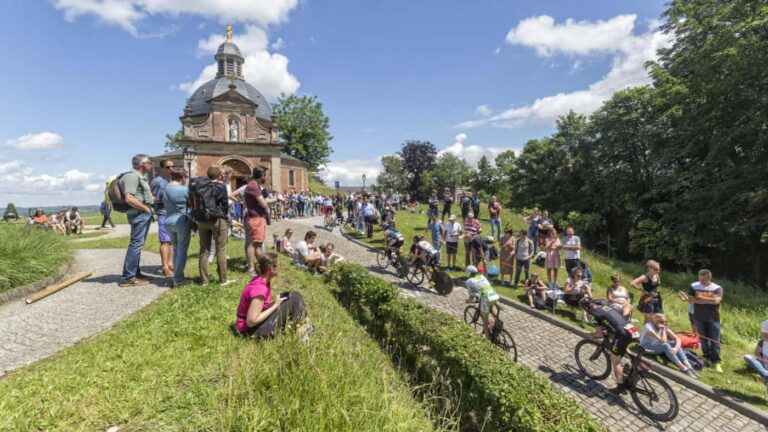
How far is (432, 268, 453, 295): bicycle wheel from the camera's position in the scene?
9910 mm

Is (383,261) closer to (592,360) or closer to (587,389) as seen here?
(592,360)

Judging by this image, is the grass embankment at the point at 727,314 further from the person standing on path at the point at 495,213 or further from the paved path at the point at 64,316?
the paved path at the point at 64,316

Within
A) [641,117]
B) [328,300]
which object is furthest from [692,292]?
[641,117]

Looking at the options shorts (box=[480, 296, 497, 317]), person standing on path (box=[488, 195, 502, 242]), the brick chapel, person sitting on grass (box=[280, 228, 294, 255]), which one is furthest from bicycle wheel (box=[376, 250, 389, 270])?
the brick chapel

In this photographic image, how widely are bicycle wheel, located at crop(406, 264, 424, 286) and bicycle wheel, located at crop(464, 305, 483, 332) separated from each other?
95.6 inches

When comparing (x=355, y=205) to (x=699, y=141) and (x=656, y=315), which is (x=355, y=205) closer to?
(x=656, y=315)

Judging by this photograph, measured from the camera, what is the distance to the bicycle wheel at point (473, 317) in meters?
7.65

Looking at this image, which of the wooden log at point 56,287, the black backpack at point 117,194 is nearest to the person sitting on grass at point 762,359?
the black backpack at point 117,194

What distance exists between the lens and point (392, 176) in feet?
231

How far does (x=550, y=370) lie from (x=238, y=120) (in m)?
33.6

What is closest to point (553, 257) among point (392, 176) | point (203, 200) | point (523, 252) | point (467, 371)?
point (523, 252)

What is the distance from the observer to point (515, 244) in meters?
11.1

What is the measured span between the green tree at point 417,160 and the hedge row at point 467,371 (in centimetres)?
5732

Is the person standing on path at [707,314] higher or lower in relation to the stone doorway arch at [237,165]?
lower
